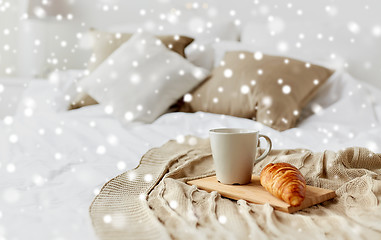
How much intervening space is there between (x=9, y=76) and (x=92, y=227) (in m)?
2.68

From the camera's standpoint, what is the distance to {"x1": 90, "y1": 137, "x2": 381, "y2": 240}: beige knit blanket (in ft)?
1.80

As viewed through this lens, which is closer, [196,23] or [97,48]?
[97,48]

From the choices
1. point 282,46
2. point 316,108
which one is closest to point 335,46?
point 282,46

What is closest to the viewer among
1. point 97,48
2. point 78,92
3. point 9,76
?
point 78,92

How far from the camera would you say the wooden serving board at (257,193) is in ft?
2.12

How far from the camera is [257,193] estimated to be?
70cm

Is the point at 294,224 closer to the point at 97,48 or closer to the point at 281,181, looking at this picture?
the point at 281,181

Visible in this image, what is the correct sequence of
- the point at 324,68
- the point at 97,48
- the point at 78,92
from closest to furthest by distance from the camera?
the point at 324,68, the point at 78,92, the point at 97,48

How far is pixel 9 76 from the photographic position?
2.93 m

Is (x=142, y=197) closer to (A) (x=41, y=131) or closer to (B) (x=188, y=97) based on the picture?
(A) (x=41, y=131)

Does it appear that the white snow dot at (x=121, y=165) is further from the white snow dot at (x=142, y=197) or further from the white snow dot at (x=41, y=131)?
the white snow dot at (x=41, y=131)

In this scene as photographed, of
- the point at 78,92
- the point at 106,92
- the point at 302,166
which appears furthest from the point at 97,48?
the point at 302,166

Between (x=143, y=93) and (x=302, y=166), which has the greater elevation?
(x=302, y=166)

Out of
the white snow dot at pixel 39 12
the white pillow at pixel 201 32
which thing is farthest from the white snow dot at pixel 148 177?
the white snow dot at pixel 39 12
